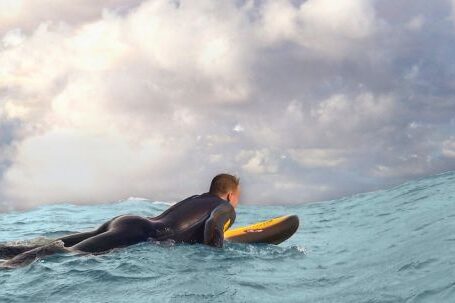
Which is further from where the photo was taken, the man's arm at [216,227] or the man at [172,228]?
the man's arm at [216,227]

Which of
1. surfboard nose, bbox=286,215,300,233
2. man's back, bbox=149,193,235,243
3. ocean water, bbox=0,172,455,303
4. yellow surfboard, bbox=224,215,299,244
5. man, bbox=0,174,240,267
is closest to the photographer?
ocean water, bbox=0,172,455,303

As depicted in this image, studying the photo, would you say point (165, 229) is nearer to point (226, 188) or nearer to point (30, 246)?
point (226, 188)

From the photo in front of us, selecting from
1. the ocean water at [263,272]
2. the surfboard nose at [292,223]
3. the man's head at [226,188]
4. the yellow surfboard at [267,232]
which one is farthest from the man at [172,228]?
the surfboard nose at [292,223]

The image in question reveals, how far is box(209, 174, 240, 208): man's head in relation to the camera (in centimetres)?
1090

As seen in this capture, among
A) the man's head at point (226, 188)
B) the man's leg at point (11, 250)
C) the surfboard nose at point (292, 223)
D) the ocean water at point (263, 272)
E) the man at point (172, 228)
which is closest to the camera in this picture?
the ocean water at point (263, 272)

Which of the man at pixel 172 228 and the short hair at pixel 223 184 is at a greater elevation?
the short hair at pixel 223 184

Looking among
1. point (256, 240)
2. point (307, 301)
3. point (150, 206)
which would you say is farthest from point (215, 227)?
point (150, 206)

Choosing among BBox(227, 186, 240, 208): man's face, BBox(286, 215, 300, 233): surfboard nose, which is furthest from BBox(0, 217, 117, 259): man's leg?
BBox(286, 215, 300, 233): surfboard nose

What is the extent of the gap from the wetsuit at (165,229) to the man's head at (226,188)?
17 centimetres

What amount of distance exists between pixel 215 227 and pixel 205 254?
2.17 ft

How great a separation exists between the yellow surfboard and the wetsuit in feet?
3.75

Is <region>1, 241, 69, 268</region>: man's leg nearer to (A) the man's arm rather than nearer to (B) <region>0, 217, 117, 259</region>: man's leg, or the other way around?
(B) <region>0, 217, 117, 259</region>: man's leg

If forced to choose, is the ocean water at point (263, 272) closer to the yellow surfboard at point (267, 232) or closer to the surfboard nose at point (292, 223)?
the yellow surfboard at point (267, 232)

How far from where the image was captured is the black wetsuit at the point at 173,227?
9.52 metres
